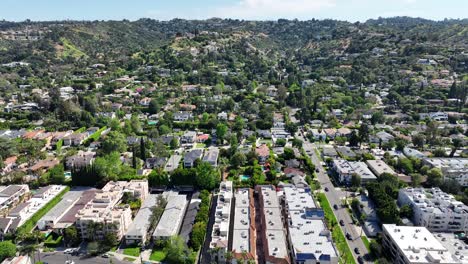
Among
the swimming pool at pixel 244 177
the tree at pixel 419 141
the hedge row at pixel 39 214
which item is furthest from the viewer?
the tree at pixel 419 141

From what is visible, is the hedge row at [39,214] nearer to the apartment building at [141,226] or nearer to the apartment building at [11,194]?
the apartment building at [11,194]

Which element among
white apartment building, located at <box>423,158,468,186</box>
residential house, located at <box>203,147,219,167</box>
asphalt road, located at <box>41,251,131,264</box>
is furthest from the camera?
residential house, located at <box>203,147,219,167</box>

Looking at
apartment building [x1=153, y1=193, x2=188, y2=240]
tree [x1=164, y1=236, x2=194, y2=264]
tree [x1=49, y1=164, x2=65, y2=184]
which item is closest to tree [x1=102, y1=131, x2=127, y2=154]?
tree [x1=49, y1=164, x2=65, y2=184]

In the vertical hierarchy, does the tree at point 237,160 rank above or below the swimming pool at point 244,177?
above

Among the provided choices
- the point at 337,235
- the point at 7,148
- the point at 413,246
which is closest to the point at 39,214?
the point at 7,148

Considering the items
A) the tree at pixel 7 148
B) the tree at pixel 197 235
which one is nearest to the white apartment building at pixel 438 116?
the tree at pixel 197 235

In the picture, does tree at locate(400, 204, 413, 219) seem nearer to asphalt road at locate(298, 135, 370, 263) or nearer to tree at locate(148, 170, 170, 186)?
asphalt road at locate(298, 135, 370, 263)

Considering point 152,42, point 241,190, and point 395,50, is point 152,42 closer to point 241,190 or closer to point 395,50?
point 395,50

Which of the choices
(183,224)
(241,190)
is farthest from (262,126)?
(183,224)
